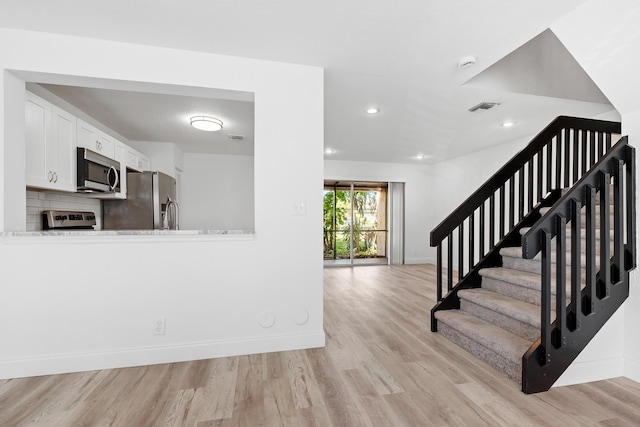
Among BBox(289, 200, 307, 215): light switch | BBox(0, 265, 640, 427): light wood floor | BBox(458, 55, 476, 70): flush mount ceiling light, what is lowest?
BBox(0, 265, 640, 427): light wood floor

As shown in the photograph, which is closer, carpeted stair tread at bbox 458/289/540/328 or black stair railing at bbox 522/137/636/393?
black stair railing at bbox 522/137/636/393

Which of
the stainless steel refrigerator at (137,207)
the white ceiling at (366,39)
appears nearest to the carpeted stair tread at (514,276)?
the white ceiling at (366,39)

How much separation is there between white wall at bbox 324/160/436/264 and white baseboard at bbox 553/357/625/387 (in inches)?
197

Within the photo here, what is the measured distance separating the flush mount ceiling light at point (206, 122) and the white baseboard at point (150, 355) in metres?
2.65

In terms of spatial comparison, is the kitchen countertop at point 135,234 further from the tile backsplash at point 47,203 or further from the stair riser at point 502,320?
the stair riser at point 502,320

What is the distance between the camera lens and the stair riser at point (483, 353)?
196 centimetres

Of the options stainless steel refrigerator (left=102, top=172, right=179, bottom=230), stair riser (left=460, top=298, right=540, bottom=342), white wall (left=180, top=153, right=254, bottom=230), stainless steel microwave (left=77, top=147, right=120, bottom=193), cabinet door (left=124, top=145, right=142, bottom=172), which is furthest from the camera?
white wall (left=180, top=153, right=254, bottom=230)

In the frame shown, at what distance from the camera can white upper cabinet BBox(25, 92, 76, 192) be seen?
7.84 feet

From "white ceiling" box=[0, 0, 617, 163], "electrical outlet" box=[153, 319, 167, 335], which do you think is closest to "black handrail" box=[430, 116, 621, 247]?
"white ceiling" box=[0, 0, 617, 163]

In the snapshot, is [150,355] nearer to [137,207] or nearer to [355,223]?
[137,207]

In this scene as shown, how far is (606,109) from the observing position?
3.65 m

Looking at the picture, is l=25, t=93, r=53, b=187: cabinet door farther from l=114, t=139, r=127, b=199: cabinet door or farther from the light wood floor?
the light wood floor

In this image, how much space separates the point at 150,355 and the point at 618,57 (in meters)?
3.59

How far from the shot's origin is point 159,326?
2258 millimetres
